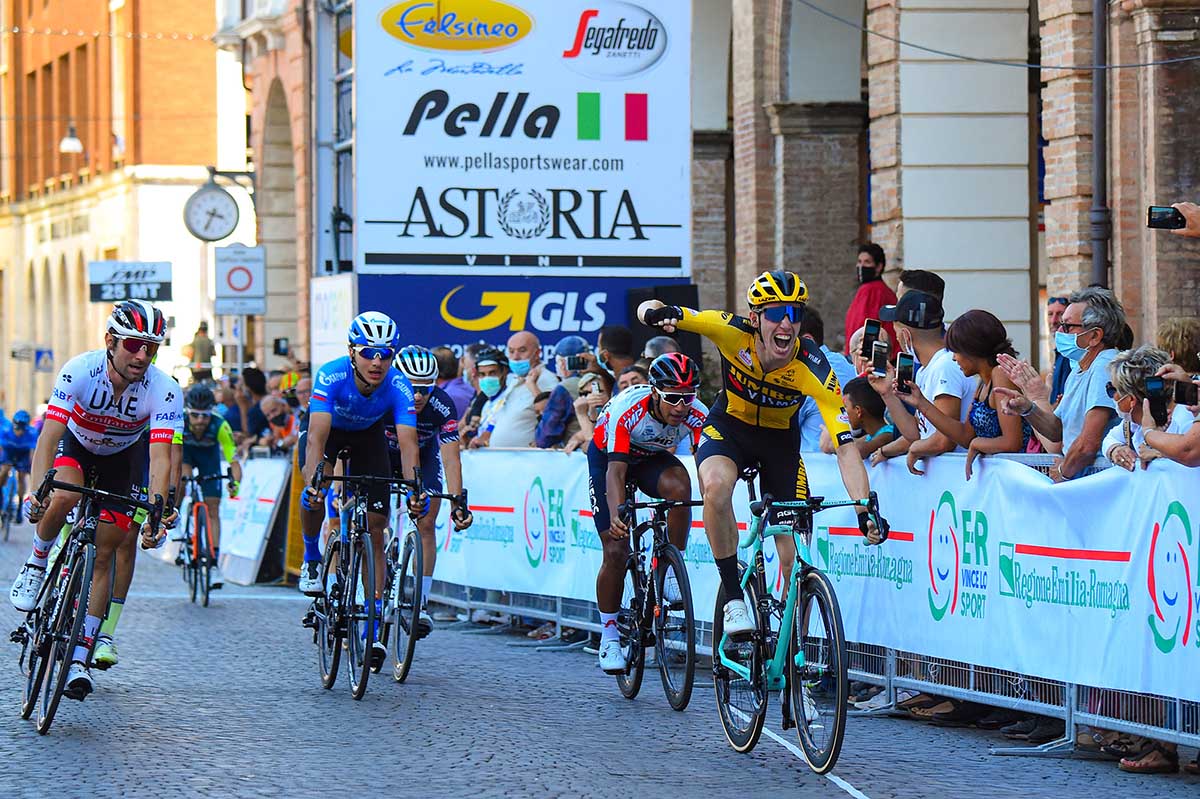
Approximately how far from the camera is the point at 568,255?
21.0 meters

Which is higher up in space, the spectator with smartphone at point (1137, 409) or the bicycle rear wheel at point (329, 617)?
the spectator with smartphone at point (1137, 409)

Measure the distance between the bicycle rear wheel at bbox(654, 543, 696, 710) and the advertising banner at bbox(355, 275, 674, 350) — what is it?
9292mm

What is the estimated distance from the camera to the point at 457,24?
2086 cm

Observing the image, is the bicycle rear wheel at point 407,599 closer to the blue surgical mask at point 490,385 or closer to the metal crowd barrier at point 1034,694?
the metal crowd barrier at point 1034,694

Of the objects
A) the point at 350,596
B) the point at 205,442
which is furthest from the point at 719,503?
the point at 205,442

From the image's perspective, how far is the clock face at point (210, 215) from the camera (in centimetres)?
3884

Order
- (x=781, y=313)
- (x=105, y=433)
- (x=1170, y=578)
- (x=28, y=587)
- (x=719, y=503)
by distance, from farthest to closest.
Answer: (x=105, y=433) < (x=28, y=587) < (x=719, y=503) < (x=781, y=313) < (x=1170, y=578)

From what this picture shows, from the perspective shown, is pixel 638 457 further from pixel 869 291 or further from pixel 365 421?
pixel 869 291

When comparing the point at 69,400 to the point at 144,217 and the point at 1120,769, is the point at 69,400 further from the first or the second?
the point at 144,217

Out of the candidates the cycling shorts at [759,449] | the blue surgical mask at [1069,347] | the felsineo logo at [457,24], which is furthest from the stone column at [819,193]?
the cycling shorts at [759,449]

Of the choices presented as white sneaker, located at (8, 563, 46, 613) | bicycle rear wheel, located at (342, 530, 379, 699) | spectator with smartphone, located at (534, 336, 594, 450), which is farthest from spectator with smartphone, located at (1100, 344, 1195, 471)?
spectator with smartphone, located at (534, 336, 594, 450)

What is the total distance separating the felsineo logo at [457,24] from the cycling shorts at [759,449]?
426 inches

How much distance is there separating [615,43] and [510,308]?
2.65 metres

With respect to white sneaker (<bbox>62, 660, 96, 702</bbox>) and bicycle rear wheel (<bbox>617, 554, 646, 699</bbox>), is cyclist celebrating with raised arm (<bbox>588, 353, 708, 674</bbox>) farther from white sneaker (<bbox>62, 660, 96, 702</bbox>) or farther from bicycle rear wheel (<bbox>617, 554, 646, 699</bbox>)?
white sneaker (<bbox>62, 660, 96, 702</bbox>)
